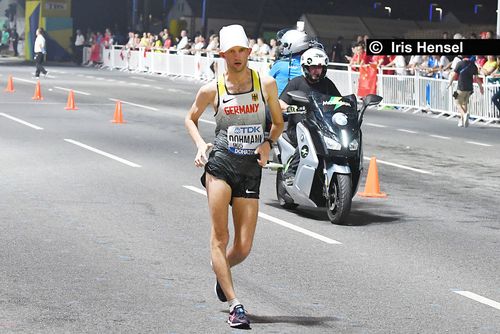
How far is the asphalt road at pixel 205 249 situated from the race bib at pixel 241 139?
1.06 metres

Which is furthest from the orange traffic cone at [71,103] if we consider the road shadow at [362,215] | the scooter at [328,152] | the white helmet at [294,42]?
the scooter at [328,152]

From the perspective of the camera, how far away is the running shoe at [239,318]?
7.86 metres

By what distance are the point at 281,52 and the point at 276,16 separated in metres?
59.2

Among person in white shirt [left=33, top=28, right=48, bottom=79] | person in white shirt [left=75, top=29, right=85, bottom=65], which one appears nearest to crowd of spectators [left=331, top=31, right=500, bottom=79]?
person in white shirt [left=33, top=28, right=48, bottom=79]

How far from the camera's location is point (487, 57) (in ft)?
100

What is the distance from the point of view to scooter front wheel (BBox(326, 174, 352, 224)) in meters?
12.7

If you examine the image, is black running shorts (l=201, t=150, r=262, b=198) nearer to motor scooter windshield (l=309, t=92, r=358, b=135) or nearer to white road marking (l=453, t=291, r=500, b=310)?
white road marking (l=453, t=291, r=500, b=310)

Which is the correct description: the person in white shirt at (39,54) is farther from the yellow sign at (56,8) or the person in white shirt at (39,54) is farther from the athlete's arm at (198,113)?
the athlete's arm at (198,113)

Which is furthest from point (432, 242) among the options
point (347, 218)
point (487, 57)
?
point (487, 57)

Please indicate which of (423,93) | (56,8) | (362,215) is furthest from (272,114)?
(56,8)

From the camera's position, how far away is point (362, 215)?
545 inches

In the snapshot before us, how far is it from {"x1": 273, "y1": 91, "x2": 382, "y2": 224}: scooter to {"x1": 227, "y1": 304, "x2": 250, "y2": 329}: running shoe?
4.91 meters

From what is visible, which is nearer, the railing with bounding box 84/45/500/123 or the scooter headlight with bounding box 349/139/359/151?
the scooter headlight with bounding box 349/139/359/151

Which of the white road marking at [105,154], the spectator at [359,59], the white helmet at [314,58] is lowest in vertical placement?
the white road marking at [105,154]
